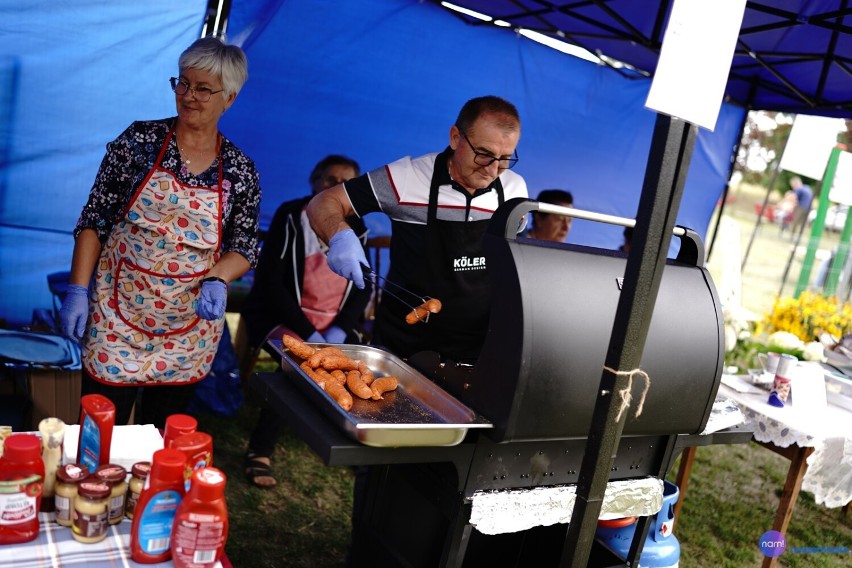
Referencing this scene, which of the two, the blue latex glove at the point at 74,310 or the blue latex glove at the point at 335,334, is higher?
the blue latex glove at the point at 74,310

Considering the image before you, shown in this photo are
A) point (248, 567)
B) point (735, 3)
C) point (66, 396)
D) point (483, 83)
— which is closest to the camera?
point (735, 3)

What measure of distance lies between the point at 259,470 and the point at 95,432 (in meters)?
2.18

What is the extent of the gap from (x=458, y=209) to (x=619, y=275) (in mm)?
766

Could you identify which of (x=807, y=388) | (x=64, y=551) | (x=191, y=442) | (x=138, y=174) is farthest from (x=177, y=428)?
(x=807, y=388)

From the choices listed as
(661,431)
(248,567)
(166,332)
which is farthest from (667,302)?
(248,567)

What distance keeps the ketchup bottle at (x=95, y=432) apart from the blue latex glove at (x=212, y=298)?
853 millimetres

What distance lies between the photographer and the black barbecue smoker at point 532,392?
1622mm

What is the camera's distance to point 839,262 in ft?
32.9

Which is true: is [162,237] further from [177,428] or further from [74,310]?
[177,428]

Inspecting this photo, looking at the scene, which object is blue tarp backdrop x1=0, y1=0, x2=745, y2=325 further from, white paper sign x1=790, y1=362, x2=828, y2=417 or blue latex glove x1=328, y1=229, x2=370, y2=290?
white paper sign x1=790, y1=362, x2=828, y2=417

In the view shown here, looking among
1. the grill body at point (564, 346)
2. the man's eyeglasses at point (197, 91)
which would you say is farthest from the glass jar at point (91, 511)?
the man's eyeglasses at point (197, 91)

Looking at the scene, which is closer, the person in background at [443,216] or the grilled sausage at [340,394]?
the grilled sausage at [340,394]

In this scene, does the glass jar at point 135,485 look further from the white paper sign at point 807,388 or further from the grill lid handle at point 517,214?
the white paper sign at point 807,388

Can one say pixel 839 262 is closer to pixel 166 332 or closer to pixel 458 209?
pixel 458 209
